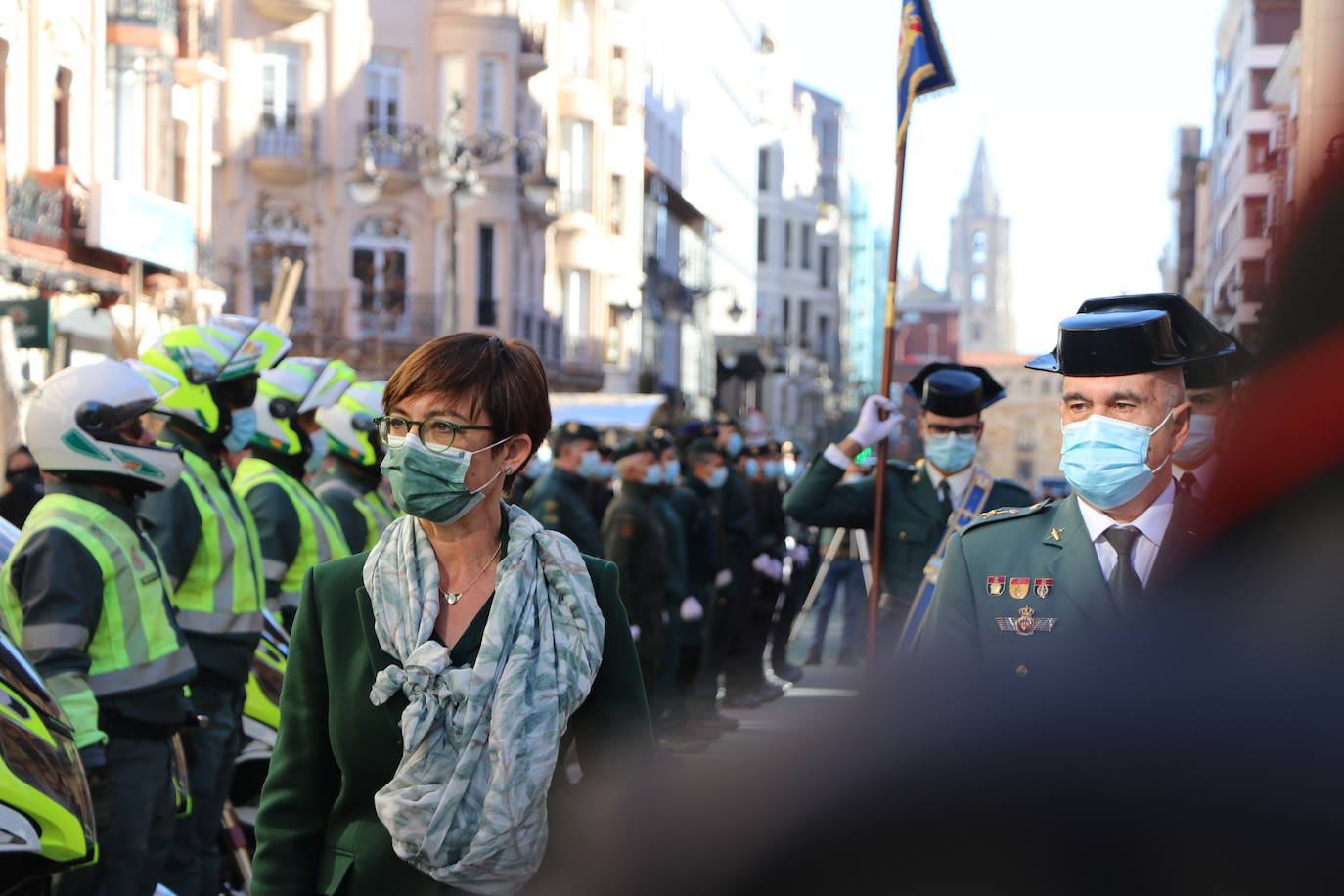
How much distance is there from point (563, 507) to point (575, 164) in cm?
3541

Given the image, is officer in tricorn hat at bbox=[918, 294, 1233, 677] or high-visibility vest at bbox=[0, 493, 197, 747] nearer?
officer in tricorn hat at bbox=[918, 294, 1233, 677]

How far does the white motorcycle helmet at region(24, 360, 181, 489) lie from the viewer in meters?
5.54

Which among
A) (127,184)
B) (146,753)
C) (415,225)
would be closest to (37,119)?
(127,184)

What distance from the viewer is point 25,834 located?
4.05m

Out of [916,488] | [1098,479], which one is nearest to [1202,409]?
[916,488]

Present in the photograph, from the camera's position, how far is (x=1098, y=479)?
3.57 meters

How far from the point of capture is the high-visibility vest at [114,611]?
203 inches

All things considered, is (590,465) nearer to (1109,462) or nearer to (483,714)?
(1109,462)

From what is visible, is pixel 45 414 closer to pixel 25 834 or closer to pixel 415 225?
pixel 25 834

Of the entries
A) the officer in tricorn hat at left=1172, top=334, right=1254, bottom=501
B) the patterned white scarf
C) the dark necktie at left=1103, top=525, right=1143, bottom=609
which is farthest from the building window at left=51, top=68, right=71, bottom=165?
the dark necktie at left=1103, top=525, right=1143, bottom=609

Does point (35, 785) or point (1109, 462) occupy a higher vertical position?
point (1109, 462)

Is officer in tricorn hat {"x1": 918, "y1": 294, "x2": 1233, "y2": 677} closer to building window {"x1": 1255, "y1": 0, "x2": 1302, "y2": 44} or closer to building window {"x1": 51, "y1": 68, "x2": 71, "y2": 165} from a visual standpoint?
building window {"x1": 51, "y1": 68, "x2": 71, "y2": 165}

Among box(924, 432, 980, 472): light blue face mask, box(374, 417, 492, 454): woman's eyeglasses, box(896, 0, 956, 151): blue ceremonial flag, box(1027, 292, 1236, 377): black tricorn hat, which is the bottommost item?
box(924, 432, 980, 472): light blue face mask

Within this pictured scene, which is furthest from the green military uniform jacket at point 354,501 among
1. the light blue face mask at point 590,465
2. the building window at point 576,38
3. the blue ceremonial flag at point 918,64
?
the building window at point 576,38
